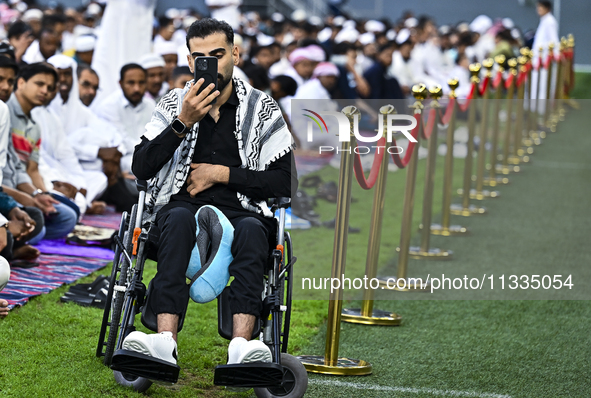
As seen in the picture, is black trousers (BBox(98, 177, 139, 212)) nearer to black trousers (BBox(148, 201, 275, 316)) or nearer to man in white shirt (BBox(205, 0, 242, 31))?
black trousers (BBox(148, 201, 275, 316))

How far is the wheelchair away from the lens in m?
3.07

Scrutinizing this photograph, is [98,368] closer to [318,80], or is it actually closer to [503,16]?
[318,80]

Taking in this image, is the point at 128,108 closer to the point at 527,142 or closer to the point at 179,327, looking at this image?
the point at 179,327

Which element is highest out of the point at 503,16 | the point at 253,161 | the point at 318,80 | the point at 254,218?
the point at 503,16

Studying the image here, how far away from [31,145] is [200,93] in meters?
2.95

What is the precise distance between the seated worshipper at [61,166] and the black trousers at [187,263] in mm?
3225

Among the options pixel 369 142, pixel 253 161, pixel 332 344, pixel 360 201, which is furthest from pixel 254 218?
pixel 360 201

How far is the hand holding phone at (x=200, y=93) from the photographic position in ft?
11.3

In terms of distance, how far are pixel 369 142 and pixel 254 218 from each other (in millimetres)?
1051

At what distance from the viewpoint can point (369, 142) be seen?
4391 mm

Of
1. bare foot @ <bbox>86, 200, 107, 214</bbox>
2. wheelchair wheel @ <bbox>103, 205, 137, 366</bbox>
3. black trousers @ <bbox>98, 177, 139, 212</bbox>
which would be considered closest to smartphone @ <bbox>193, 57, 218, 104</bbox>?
wheelchair wheel @ <bbox>103, 205, 137, 366</bbox>

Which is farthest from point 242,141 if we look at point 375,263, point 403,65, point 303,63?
point 403,65

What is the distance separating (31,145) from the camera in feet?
19.8

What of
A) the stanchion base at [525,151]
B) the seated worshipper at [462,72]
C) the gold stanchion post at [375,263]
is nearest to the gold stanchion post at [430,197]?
the gold stanchion post at [375,263]
